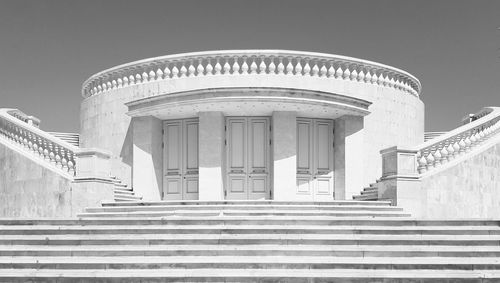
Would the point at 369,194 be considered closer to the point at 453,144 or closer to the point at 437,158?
the point at 437,158

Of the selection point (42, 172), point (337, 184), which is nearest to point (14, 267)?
point (42, 172)

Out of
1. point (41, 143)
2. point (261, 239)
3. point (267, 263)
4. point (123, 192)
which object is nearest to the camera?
point (267, 263)

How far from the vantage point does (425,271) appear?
34.3 feet

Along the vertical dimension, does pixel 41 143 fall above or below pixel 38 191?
above

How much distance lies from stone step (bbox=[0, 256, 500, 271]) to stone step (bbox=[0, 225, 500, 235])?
3.01 feet

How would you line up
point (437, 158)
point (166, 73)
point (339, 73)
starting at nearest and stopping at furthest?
point (437, 158) < point (339, 73) < point (166, 73)

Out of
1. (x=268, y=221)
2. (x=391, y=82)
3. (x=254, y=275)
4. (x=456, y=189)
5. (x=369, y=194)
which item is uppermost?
(x=391, y=82)

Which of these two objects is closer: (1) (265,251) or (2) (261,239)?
(1) (265,251)

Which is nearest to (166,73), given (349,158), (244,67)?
(244,67)

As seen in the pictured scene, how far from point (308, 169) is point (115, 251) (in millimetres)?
8723

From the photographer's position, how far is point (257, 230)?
11742 mm

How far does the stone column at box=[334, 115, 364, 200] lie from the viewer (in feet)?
60.2

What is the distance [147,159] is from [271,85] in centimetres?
443

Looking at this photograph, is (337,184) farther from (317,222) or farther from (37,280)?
(37,280)
